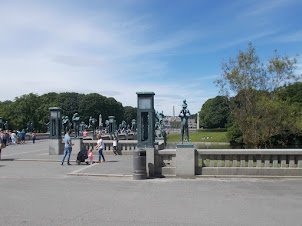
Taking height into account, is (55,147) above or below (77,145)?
below

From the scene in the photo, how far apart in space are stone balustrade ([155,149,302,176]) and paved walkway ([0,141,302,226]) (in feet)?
1.61

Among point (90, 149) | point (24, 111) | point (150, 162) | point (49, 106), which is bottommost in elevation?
point (150, 162)

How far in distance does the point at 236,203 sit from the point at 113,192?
11.8 feet

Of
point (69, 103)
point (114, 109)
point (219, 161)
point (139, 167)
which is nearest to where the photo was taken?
point (139, 167)

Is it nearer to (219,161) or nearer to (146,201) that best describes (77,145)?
(219,161)

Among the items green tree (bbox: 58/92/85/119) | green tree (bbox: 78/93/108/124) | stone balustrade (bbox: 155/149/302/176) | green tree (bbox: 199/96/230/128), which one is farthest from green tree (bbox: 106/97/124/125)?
stone balustrade (bbox: 155/149/302/176)

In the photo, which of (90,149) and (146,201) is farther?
(90,149)

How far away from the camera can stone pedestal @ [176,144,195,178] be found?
1109 cm

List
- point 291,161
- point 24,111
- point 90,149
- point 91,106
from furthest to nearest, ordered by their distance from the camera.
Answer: point 91,106, point 24,111, point 90,149, point 291,161

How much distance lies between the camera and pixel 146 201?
7.85m

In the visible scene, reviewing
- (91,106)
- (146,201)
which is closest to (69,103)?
(91,106)

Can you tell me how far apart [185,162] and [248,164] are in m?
2.37

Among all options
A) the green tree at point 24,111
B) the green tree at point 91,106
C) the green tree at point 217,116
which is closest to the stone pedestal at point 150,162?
the green tree at point 24,111

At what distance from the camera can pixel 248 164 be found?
11.1m
